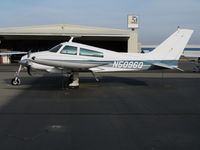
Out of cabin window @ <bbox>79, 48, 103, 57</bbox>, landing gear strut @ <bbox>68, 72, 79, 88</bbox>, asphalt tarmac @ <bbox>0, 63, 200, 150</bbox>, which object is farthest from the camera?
landing gear strut @ <bbox>68, 72, 79, 88</bbox>

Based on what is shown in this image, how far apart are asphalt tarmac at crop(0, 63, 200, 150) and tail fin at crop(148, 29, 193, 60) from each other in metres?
3.12

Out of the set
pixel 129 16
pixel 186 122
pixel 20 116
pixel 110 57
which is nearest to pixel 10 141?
pixel 20 116

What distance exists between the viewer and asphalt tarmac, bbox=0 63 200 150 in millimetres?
4234

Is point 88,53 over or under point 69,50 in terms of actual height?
under

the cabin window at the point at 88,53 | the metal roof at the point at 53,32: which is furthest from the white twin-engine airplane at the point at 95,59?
the metal roof at the point at 53,32

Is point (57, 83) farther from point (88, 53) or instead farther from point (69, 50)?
point (88, 53)

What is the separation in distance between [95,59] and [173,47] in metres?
4.29

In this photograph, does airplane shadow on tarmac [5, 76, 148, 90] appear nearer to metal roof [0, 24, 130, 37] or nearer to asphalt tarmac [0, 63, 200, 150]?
asphalt tarmac [0, 63, 200, 150]

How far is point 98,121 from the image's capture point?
5.61m

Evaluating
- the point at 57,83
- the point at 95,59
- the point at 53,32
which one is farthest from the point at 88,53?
the point at 53,32

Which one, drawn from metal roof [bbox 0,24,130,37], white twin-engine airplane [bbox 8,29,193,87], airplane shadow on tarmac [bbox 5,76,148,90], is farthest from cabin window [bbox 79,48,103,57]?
metal roof [bbox 0,24,130,37]

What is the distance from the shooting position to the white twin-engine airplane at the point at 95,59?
988 centimetres

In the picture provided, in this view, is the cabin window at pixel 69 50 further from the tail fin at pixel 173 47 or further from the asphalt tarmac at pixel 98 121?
the tail fin at pixel 173 47

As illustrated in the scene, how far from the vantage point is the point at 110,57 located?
10.9 metres
